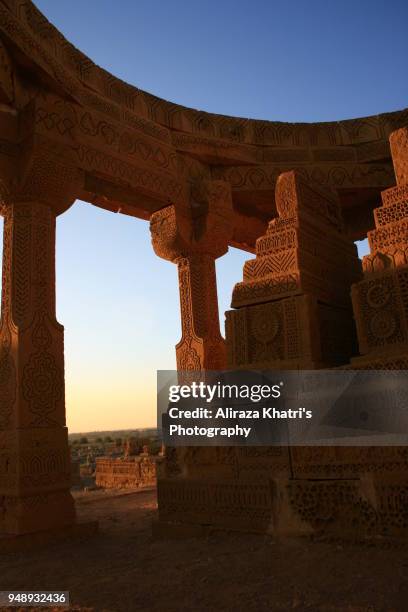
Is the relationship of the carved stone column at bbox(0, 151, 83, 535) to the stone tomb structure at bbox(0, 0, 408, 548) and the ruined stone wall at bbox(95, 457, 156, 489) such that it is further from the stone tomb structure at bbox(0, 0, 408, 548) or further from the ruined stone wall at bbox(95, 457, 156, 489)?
the ruined stone wall at bbox(95, 457, 156, 489)

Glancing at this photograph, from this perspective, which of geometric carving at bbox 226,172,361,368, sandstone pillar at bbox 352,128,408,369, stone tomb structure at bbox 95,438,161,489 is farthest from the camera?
stone tomb structure at bbox 95,438,161,489

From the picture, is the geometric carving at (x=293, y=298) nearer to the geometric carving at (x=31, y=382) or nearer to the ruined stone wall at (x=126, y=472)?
the geometric carving at (x=31, y=382)

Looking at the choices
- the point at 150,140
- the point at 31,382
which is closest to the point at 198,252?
the point at 150,140

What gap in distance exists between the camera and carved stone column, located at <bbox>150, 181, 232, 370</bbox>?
802 cm

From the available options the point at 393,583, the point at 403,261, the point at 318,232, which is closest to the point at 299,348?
the point at 403,261

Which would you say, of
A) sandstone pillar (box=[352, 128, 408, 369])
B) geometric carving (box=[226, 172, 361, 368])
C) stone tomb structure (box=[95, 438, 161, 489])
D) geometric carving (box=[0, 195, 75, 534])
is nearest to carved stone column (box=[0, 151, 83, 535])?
geometric carving (box=[0, 195, 75, 534])

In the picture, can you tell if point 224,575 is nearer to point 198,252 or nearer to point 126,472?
point 198,252

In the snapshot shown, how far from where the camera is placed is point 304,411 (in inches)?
160

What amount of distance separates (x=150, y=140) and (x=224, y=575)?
251 inches

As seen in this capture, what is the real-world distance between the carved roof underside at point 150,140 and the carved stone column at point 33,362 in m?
0.51

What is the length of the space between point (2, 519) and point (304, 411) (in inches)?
136

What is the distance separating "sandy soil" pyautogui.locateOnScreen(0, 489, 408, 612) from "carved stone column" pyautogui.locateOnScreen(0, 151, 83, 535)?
2.83 feet

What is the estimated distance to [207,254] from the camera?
8523mm

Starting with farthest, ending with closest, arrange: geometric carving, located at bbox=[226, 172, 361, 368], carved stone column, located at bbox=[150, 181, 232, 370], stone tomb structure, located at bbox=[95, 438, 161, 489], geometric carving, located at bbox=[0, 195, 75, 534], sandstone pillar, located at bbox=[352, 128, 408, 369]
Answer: stone tomb structure, located at bbox=[95, 438, 161, 489]
carved stone column, located at bbox=[150, 181, 232, 370]
geometric carving, located at bbox=[0, 195, 75, 534]
geometric carving, located at bbox=[226, 172, 361, 368]
sandstone pillar, located at bbox=[352, 128, 408, 369]
